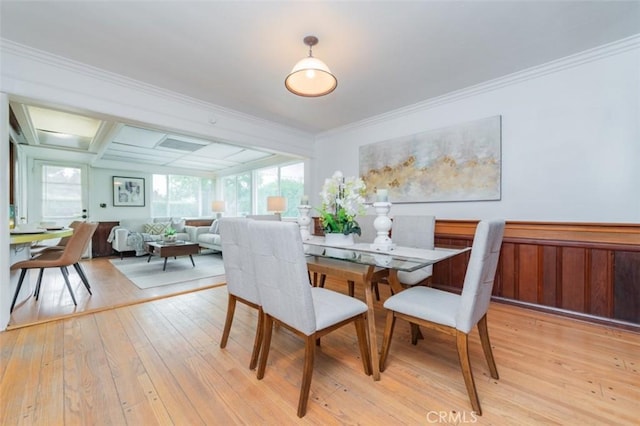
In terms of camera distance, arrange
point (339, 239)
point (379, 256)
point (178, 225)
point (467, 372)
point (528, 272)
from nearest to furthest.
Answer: point (467, 372), point (379, 256), point (339, 239), point (528, 272), point (178, 225)

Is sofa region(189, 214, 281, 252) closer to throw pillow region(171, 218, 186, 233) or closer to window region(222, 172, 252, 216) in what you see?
throw pillow region(171, 218, 186, 233)

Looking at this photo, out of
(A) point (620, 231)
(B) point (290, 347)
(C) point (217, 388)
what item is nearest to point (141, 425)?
(C) point (217, 388)

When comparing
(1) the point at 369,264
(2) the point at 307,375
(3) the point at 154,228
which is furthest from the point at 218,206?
(2) the point at 307,375

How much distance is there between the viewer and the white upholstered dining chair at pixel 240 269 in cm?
168

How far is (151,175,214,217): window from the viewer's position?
723cm

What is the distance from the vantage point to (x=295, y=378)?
5.24 ft

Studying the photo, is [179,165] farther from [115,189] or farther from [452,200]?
[452,200]

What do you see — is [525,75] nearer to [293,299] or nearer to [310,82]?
[310,82]

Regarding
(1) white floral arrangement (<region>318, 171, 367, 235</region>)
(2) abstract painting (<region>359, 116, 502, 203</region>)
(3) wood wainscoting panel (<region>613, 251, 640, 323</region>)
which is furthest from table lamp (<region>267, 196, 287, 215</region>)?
(3) wood wainscoting panel (<region>613, 251, 640, 323</region>)

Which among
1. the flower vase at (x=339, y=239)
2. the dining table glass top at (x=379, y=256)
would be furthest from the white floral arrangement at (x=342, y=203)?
the dining table glass top at (x=379, y=256)

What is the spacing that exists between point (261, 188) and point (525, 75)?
551 centimetres

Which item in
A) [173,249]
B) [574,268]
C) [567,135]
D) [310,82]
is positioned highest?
[310,82]

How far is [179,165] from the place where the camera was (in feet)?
23.7

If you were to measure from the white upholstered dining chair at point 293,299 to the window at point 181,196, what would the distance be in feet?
22.8
